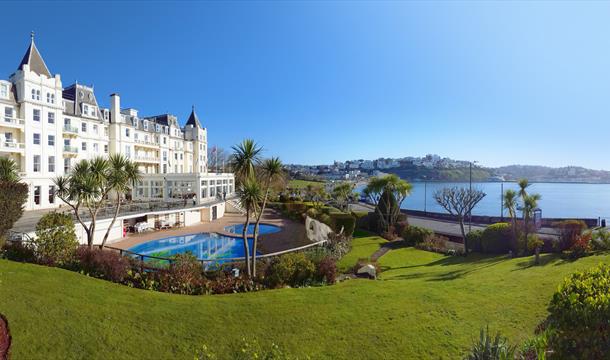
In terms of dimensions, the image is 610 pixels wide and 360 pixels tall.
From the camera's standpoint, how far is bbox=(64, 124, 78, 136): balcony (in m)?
33.3

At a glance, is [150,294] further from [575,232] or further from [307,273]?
[575,232]

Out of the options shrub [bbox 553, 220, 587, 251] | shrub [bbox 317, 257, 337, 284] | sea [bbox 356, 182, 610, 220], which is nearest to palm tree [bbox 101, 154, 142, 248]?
shrub [bbox 317, 257, 337, 284]

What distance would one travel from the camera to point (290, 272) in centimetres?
1168

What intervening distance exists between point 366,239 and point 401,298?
15.2m

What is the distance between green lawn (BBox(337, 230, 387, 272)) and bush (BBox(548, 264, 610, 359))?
10.8 metres

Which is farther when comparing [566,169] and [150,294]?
[566,169]

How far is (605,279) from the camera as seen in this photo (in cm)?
472

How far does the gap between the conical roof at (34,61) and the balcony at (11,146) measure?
7253 mm

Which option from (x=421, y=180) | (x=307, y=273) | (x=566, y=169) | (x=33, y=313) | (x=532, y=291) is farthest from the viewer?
(x=566, y=169)

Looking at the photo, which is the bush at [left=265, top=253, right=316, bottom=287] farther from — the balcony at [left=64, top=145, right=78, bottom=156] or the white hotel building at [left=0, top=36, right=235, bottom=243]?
the balcony at [left=64, top=145, right=78, bottom=156]

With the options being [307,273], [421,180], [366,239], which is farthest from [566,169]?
[307,273]

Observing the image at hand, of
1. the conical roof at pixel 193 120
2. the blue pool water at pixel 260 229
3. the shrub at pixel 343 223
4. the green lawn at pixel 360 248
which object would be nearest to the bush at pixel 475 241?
the green lawn at pixel 360 248

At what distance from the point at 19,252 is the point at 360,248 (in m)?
17.4

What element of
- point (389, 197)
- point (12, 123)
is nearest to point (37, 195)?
point (12, 123)
